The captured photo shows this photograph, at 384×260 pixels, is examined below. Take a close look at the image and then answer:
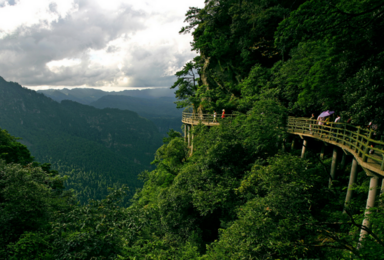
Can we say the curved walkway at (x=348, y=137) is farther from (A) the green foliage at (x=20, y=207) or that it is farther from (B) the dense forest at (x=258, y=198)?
(A) the green foliage at (x=20, y=207)

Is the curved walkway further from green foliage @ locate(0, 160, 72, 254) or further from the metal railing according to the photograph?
green foliage @ locate(0, 160, 72, 254)

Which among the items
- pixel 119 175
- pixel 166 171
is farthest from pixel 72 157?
pixel 166 171

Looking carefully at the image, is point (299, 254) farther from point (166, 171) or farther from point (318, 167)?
point (166, 171)

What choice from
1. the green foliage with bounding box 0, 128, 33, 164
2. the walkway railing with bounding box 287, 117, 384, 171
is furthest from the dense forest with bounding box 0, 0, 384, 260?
the green foliage with bounding box 0, 128, 33, 164

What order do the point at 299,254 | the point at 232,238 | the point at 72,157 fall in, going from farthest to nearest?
the point at 72,157 → the point at 232,238 → the point at 299,254

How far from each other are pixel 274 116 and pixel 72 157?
197295 millimetres

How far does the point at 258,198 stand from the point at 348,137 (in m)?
5.89

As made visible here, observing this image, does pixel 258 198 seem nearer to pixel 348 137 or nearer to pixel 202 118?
pixel 348 137

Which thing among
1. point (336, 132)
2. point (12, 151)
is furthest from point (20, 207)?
point (12, 151)

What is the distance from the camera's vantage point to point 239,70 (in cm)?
2675

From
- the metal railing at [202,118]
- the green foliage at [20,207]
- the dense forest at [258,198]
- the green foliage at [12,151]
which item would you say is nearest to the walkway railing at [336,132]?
the dense forest at [258,198]

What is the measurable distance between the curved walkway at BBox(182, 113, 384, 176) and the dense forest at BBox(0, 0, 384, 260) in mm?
994

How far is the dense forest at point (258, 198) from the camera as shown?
689 centimetres

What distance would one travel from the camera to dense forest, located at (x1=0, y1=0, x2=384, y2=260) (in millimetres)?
6891
